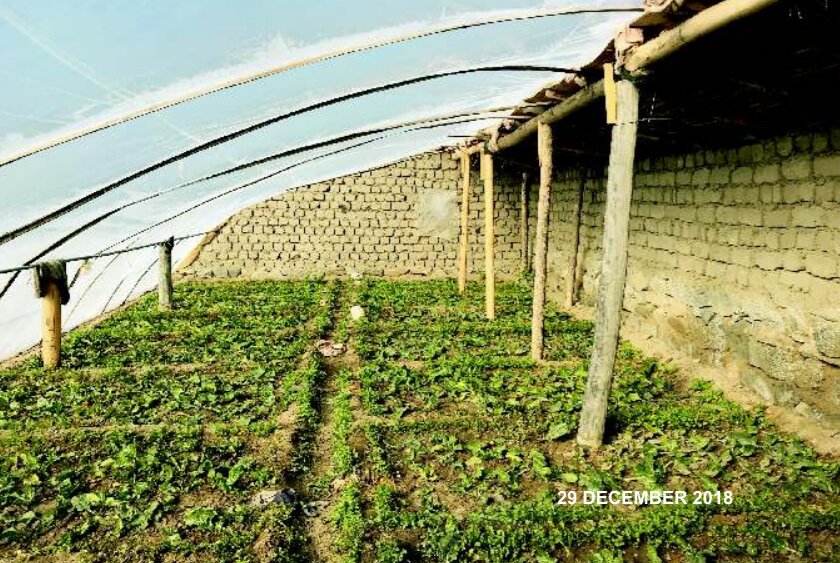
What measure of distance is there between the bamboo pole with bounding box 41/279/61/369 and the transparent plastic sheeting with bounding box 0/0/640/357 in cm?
35

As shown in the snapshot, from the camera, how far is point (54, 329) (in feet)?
19.5

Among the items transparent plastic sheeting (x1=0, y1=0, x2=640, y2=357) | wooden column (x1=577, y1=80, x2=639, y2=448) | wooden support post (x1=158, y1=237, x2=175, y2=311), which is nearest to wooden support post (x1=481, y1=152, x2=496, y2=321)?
transparent plastic sheeting (x1=0, y1=0, x2=640, y2=357)

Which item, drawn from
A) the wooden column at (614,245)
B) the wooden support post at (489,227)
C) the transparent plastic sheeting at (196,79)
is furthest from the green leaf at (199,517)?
the wooden support post at (489,227)

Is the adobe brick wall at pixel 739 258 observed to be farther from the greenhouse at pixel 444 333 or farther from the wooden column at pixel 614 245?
the wooden column at pixel 614 245

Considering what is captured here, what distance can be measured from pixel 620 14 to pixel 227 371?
16.1 feet

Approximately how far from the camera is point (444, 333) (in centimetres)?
734

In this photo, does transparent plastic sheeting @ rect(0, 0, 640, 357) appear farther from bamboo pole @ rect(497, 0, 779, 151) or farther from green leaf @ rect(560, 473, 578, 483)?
green leaf @ rect(560, 473, 578, 483)

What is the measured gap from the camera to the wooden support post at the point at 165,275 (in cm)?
882

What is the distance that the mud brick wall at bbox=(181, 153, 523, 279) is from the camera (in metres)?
12.2

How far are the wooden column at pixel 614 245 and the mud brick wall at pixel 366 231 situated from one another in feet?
26.7

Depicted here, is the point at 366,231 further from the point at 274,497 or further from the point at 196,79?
the point at 274,497

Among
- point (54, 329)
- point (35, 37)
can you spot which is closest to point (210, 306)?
point (54, 329)

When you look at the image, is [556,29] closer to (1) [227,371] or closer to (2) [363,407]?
(2) [363,407]

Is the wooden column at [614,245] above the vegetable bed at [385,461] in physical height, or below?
above
